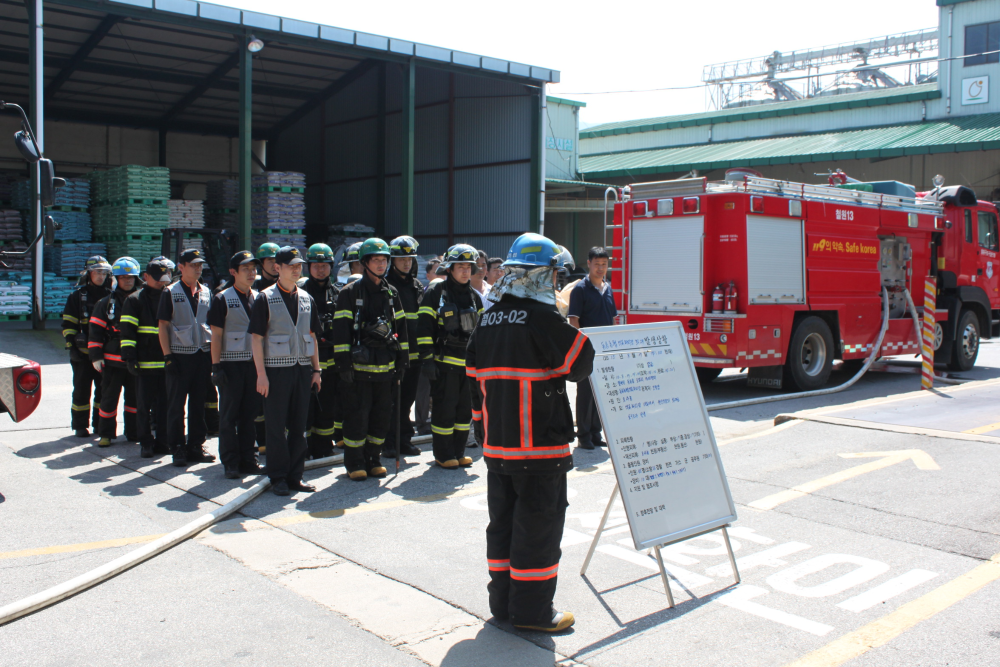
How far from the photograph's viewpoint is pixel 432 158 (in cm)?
2619

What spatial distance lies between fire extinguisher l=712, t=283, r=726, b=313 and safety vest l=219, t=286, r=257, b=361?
6.75 meters

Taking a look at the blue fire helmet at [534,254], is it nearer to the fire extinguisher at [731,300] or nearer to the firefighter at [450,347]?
the firefighter at [450,347]

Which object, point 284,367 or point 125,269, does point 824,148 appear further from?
point 284,367

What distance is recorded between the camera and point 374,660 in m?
3.80

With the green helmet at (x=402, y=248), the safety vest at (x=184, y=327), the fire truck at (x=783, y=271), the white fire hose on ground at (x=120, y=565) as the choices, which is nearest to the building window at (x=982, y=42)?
the fire truck at (x=783, y=271)

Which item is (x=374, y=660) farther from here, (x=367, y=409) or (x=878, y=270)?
(x=878, y=270)

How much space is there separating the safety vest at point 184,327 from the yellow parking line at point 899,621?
584 centimetres

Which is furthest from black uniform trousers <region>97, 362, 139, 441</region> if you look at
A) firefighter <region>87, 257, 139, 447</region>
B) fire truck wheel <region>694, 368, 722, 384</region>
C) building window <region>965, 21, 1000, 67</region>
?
building window <region>965, 21, 1000, 67</region>

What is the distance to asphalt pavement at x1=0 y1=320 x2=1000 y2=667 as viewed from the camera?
3939 millimetres

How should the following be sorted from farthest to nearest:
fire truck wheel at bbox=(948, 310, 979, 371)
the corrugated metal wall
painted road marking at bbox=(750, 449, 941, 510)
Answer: the corrugated metal wall
fire truck wheel at bbox=(948, 310, 979, 371)
painted road marking at bbox=(750, 449, 941, 510)

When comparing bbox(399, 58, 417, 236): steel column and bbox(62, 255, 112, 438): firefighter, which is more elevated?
bbox(399, 58, 417, 236): steel column

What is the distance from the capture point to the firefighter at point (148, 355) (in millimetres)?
7801

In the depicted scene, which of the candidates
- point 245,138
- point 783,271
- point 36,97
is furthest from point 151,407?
point 245,138

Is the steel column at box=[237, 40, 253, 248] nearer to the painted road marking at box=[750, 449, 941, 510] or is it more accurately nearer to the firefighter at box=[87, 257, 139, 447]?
the firefighter at box=[87, 257, 139, 447]
